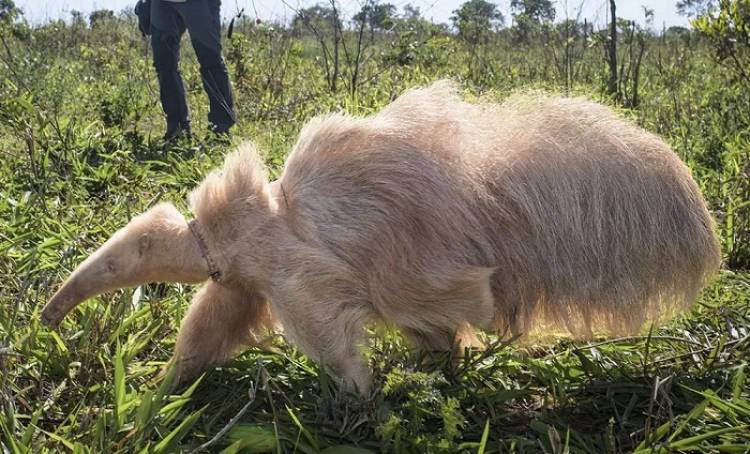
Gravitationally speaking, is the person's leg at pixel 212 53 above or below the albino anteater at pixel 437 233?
above

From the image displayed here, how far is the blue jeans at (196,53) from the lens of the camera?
565cm

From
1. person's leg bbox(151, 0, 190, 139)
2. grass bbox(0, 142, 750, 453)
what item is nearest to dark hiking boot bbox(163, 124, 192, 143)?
person's leg bbox(151, 0, 190, 139)

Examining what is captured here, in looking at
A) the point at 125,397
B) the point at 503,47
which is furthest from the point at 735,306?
the point at 503,47

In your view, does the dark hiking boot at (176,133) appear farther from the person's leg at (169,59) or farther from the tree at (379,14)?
the tree at (379,14)

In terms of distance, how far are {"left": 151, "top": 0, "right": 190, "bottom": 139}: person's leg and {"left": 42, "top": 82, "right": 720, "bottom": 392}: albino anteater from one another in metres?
3.44

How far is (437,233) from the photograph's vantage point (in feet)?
7.75

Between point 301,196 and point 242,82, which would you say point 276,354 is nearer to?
point 301,196

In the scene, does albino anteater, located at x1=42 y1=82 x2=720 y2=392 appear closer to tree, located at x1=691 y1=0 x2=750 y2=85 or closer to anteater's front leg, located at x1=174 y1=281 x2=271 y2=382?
anteater's front leg, located at x1=174 y1=281 x2=271 y2=382

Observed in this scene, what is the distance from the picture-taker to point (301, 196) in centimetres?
239

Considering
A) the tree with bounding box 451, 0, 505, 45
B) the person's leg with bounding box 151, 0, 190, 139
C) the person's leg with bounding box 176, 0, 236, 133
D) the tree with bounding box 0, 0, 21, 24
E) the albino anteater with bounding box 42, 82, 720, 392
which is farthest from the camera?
the tree with bounding box 451, 0, 505, 45

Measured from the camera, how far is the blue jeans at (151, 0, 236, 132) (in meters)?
5.65

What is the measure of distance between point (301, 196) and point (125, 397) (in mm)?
834

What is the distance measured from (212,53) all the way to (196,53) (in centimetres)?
12

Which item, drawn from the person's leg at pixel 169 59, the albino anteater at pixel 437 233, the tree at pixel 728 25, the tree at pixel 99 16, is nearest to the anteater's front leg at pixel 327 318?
the albino anteater at pixel 437 233
